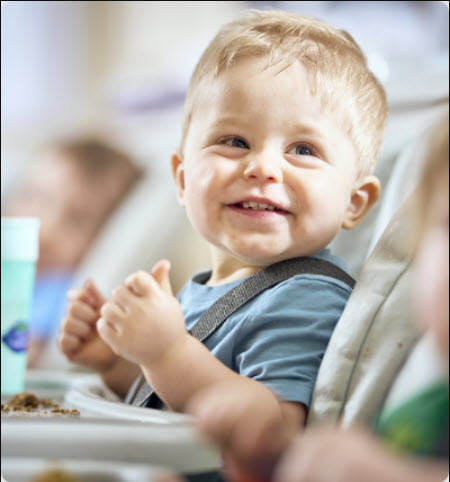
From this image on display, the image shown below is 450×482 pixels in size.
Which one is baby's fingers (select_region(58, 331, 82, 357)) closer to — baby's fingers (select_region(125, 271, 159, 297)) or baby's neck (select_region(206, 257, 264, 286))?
baby's neck (select_region(206, 257, 264, 286))

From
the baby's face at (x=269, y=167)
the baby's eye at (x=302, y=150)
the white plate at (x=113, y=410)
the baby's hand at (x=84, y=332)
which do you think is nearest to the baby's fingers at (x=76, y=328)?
the baby's hand at (x=84, y=332)

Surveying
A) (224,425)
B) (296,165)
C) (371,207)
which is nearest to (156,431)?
(224,425)

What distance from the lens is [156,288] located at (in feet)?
1.75

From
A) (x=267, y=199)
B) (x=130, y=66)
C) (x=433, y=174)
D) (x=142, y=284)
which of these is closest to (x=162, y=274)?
(x=142, y=284)

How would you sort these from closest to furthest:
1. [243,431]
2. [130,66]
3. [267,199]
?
1. [243,431]
2. [267,199]
3. [130,66]

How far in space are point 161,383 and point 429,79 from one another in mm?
506

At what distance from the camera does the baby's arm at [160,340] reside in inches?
20.6

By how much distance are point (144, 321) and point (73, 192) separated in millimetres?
557

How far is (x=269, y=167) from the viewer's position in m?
0.62

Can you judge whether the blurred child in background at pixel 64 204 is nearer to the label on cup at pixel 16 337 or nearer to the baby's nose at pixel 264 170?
the label on cup at pixel 16 337

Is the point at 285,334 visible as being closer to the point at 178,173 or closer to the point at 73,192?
the point at 178,173

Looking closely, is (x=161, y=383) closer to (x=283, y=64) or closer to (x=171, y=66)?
(x=283, y=64)

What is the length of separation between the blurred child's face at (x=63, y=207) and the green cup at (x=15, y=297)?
0.71 feet

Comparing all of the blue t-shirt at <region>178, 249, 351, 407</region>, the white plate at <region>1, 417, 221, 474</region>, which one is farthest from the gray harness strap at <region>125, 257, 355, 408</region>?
the white plate at <region>1, 417, 221, 474</region>
